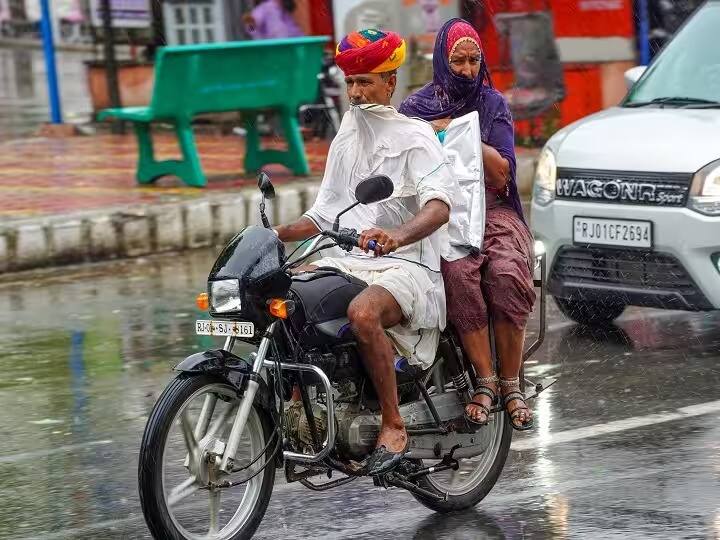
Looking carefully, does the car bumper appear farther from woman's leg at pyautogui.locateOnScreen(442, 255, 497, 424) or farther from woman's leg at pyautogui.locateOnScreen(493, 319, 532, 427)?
woman's leg at pyautogui.locateOnScreen(442, 255, 497, 424)

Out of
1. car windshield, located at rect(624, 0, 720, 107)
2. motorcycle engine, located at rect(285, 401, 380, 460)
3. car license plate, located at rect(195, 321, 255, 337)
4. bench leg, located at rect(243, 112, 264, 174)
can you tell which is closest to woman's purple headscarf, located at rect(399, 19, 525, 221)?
motorcycle engine, located at rect(285, 401, 380, 460)

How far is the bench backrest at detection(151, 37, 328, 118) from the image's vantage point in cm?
1281

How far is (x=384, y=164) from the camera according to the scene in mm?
5238

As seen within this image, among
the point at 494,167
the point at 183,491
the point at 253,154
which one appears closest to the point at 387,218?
the point at 494,167

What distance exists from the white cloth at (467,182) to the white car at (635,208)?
277cm

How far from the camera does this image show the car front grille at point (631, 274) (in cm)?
805

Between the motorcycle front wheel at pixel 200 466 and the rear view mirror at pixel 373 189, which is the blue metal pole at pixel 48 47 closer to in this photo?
the motorcycle front wheel at pixel 200 466

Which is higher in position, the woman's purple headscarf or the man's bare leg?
the woman's purple headscarf

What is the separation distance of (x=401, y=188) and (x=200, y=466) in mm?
1121

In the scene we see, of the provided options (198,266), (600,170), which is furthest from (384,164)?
(198,266)

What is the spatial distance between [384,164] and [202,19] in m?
12.9

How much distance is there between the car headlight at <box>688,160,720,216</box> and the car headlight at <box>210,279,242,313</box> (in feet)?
12.4

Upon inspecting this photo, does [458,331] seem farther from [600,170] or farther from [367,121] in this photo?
[600,170]

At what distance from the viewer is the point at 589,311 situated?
8.85 meters
